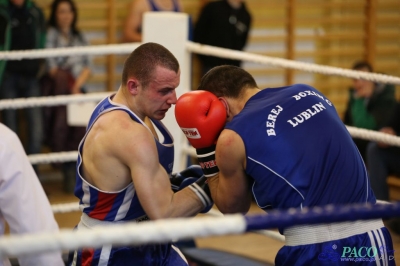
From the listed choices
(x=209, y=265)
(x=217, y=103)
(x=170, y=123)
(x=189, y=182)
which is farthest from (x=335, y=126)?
(x=209, y=265)

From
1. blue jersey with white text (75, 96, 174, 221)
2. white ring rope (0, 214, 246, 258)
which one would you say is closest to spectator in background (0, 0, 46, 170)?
blue jersey with white text (75, 96, 174, 221)

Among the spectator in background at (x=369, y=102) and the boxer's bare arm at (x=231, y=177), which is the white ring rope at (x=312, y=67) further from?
the spectator in background at (x=369, y=102)

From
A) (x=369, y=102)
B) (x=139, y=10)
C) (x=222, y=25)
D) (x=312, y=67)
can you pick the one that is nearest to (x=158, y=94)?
(x=312, y=67)

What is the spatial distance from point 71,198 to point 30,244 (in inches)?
155

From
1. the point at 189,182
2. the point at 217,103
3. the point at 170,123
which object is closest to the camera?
the point at 217,103

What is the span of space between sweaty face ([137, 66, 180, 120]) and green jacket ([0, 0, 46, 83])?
2741 millimetres

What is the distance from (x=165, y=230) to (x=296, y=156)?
0.93 metres

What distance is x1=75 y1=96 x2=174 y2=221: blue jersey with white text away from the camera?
2.02 m

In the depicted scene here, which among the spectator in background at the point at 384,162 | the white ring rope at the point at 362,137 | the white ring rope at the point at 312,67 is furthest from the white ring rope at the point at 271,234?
the spectator in background at the point at 384,162

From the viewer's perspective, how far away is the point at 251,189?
2.02 metres

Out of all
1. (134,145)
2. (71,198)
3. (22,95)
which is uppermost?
(134,145)

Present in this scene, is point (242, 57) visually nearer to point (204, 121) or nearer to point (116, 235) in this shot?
point (204, 121)

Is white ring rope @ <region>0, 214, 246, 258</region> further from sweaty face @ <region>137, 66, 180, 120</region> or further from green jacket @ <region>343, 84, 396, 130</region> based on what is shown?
green jacket @ <region>343, 84, 396, 130</region>

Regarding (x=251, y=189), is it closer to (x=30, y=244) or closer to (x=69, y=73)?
(x=30, y=244)
